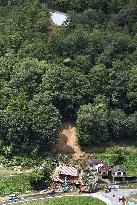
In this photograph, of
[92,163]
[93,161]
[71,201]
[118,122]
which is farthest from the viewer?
[118,122]

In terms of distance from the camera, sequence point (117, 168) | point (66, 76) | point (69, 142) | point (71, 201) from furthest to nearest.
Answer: point (66, 76) < point (69, 142) < point (117, 168) < point (71, 201)

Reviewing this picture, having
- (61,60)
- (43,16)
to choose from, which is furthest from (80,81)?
(43,16)

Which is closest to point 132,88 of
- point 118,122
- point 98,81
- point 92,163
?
point 98,81

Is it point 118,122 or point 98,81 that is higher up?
point 98,81

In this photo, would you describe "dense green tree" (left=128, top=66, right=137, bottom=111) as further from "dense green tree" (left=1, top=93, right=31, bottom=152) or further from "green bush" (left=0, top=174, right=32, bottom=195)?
"green bush" (left=0, top=174, right=32, bottom=195)

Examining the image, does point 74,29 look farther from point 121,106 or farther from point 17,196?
point 17,196

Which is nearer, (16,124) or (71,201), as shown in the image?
(71,201)

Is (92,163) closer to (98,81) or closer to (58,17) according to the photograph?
(98,81)
